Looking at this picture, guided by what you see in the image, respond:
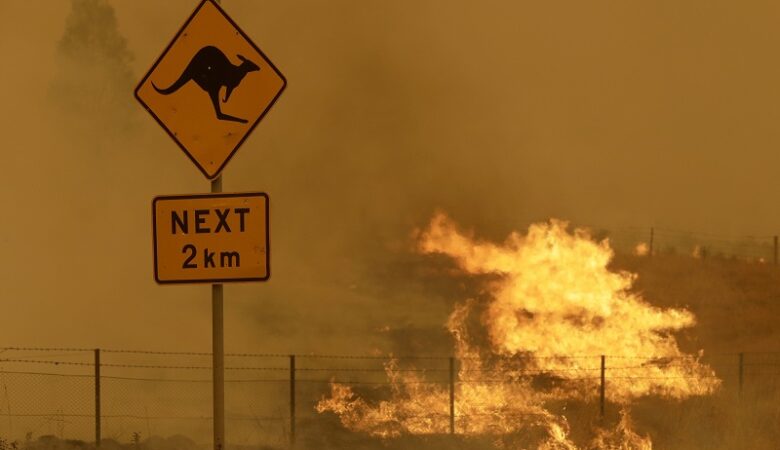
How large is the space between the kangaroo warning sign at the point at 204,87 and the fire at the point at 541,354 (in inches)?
297

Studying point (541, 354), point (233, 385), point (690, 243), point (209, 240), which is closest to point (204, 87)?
point (209, 240)

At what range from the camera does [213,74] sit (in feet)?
25.1

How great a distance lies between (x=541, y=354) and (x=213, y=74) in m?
11.0

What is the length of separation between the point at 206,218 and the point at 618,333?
1161 cm

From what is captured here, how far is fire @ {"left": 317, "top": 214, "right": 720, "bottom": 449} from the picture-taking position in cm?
1541

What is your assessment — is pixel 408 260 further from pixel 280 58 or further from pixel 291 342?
pixel 280 58

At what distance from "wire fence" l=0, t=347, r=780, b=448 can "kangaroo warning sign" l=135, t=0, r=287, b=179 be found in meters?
7.19

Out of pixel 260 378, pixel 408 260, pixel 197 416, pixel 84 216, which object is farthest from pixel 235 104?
pixel 84 216

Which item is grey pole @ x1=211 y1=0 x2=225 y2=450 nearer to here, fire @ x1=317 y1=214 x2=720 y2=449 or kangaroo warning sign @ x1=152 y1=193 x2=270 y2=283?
kangaroo warning sign @ x1=152 y1=193 x2=270 y2=283

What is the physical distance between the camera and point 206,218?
24.4 feet

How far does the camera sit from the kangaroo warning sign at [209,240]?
24.4 feet

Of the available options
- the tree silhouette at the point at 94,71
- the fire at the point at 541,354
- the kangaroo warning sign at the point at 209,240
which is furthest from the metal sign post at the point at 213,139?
the tree silhouette at the point at 94,71

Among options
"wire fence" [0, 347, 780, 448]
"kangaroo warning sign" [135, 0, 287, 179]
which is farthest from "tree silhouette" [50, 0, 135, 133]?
"kangaroo warning sign" [135, 0, 287, 179]

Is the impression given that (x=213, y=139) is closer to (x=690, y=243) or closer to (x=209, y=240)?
(x=209, y=240)
